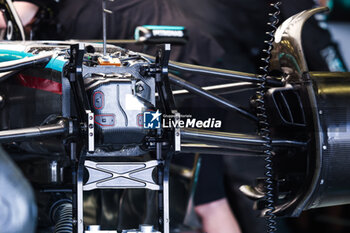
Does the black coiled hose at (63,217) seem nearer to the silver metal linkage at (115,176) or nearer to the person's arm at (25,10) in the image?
the silver metal linkage at (115,176)

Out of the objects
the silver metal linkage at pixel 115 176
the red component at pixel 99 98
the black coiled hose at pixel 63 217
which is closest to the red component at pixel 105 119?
A: the red component at pixel 99 98

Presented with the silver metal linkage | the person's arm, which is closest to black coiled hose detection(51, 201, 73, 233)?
the silver metal linkage

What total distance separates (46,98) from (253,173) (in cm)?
167

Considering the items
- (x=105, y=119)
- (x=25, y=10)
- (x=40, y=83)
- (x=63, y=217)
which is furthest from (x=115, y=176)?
(x=25, y=10)

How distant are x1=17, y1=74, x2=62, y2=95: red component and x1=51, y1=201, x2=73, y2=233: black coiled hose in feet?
1.53

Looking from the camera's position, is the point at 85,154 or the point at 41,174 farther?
the point at 41,174

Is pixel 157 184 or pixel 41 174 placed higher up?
pixel 157 184

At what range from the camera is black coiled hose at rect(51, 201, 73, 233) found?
2.15 m

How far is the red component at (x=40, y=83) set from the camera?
87.1 inches

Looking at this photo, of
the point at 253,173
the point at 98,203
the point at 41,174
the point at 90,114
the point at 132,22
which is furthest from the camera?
the point at 253,173

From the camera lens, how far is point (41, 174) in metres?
2.55

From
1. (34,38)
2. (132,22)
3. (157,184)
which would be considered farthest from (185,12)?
(157,184)

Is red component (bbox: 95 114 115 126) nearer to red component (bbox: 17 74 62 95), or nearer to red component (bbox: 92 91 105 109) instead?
red component (bbox: 92 91 105 109)

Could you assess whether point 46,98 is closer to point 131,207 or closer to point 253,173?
point 131,207
